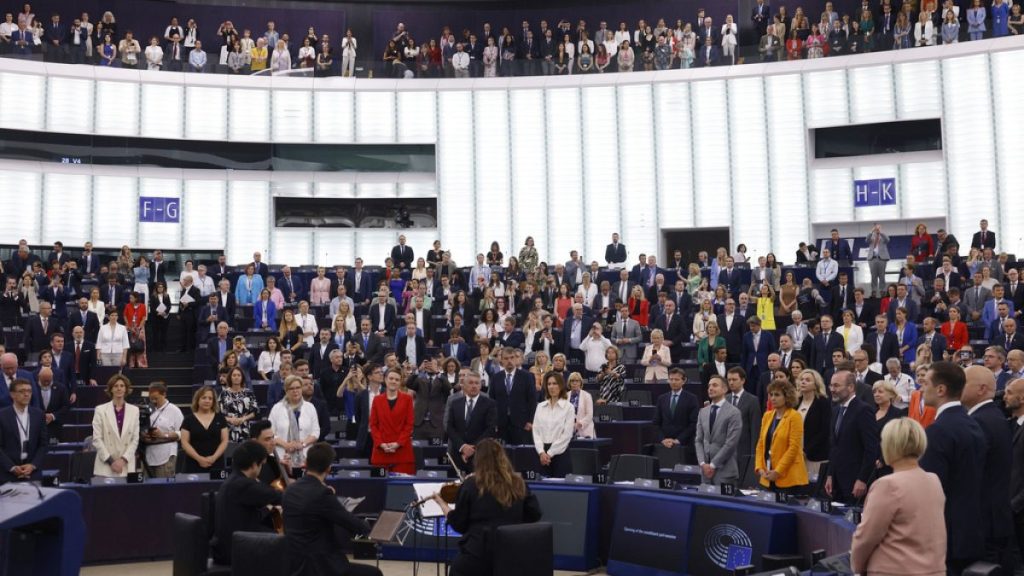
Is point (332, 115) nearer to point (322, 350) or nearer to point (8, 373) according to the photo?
point (322, 350)

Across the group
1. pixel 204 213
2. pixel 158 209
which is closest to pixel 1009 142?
pixel 204 213

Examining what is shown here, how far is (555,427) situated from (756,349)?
6.11m

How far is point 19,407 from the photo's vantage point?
11672mm

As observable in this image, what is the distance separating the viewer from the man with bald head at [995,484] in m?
6.49

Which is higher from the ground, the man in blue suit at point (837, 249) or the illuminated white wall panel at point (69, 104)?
the illuminated white wall panel at point (69, 104)

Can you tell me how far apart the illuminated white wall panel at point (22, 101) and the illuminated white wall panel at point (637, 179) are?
1353 centimetres

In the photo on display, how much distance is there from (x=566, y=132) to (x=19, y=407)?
781 inches

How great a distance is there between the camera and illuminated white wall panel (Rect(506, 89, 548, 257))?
29.9 m

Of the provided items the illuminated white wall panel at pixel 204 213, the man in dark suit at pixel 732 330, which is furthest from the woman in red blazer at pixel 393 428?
the illuminated white wall panel at pixel 204 213

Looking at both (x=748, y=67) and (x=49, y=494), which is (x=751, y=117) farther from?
(x=49, y=494)

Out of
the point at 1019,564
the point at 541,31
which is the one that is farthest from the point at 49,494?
the point at 541,31

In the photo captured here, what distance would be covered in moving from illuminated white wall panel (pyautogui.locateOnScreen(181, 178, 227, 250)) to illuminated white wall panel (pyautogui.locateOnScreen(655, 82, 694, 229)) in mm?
10814

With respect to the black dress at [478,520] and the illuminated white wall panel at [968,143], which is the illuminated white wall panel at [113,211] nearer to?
the illuminated white wall panel at [968,143]

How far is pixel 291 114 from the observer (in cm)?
2988
